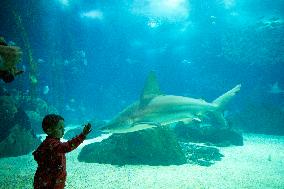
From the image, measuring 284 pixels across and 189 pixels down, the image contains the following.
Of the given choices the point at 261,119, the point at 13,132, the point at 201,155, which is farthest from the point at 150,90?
the point at 261,119

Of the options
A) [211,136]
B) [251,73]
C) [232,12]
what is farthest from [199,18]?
[211,136]

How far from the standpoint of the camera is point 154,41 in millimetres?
36656

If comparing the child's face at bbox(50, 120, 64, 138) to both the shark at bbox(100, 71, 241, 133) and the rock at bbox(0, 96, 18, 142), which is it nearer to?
the shark at bbox(100, 71, 241, 133)

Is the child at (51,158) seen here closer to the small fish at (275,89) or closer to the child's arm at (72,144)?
the child's arm at (72,144)

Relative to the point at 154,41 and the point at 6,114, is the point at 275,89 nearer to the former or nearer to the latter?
the point at 154,41

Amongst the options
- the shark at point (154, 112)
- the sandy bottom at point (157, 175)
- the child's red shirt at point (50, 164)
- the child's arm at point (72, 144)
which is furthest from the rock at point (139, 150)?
the child's arm at point (72, 144)

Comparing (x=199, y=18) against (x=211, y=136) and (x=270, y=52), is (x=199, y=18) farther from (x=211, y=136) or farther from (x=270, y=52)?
(x=211, y=136)

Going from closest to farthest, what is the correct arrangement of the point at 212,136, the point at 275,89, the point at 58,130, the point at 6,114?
the point at 58,130, the point at 6,114, the point at 212,136, the point at 275,89

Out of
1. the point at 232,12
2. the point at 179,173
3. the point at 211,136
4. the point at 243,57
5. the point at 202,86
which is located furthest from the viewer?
the point at 202,86

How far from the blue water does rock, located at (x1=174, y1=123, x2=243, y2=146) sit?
34.4 feet

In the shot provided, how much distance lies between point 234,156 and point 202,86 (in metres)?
30.7

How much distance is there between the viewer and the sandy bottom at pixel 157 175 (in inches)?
250

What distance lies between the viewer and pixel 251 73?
3164cm

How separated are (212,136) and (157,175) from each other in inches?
294
